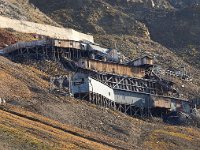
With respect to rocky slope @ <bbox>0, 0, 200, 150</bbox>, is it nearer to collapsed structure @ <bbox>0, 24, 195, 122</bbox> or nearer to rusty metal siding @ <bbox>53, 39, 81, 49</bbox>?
collapsed structure @ <bbox>0, 24, 195, 122</bbox>

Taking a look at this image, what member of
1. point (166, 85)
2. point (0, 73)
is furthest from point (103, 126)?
point (166, 85)

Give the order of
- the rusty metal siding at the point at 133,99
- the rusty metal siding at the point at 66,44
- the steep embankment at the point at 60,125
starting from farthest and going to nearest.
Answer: the rusty metal siding at the point at 66,44 < the rusty metal siding at the point at 133,99 < the steep embankment at the point at 60,125

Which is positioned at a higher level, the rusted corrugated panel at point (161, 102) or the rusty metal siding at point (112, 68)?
the rusty metal siding at point (112, 68)

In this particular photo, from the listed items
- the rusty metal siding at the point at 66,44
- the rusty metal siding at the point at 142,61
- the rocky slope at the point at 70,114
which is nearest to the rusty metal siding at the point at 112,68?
the rusty metal siding at the point at 142,61

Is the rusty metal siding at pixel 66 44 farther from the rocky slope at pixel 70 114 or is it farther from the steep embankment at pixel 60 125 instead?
the steep embankment at pixel 60 125

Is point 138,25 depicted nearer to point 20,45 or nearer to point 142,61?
point 142,61

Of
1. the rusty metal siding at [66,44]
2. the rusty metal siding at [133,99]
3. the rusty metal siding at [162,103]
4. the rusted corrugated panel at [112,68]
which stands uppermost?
the rusty metal siding at [66,44]

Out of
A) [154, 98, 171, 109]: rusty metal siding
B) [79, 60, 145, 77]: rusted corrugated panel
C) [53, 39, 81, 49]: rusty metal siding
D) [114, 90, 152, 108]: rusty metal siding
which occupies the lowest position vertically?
[154, 98, 171, 109]: rusty metal siding

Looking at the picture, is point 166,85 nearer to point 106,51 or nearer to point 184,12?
point 106,51

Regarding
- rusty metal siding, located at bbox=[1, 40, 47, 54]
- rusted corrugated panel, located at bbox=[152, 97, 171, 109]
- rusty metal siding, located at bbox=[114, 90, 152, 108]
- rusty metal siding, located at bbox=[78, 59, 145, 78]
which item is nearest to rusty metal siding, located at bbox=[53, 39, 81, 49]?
rusty metal siding, located at bbox=[1, 40, 47, 54]
